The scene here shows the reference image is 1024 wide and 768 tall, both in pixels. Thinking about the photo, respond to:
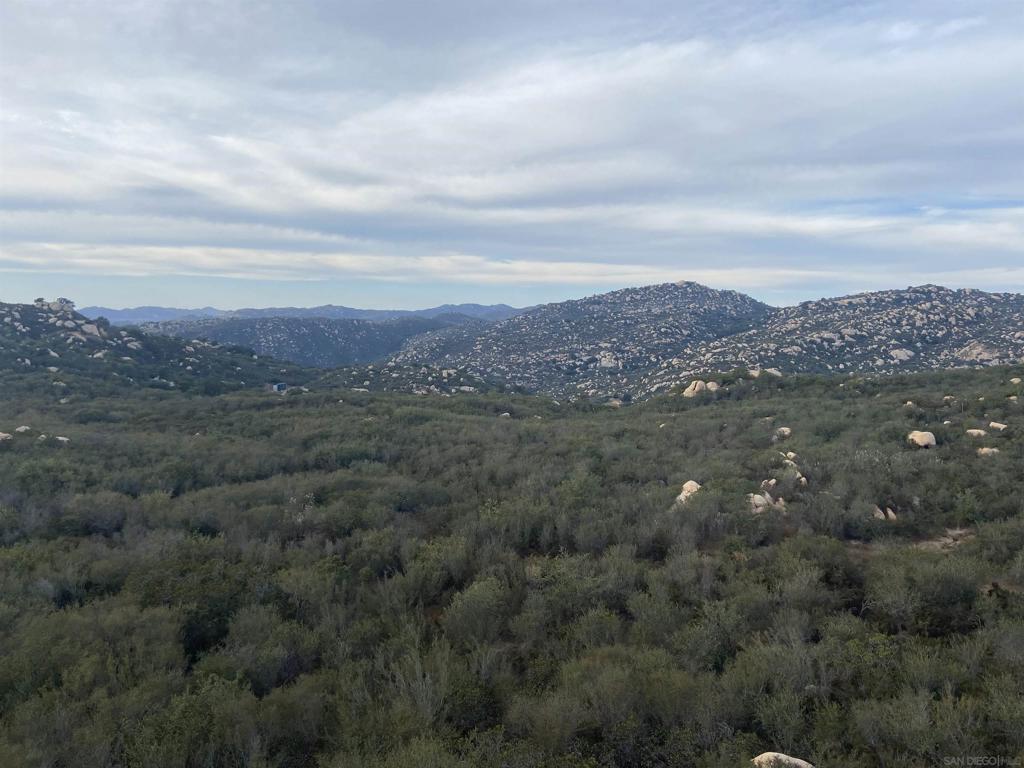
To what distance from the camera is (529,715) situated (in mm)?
6312

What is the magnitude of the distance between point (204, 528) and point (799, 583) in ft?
46.7

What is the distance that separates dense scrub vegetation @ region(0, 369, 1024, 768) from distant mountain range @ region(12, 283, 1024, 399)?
2665cm

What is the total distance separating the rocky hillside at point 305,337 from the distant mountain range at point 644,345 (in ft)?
116

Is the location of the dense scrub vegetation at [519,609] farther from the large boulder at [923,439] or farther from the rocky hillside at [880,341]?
the rocky hillside at [880,341]

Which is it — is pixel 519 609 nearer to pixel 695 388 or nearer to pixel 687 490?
pixel 687 490

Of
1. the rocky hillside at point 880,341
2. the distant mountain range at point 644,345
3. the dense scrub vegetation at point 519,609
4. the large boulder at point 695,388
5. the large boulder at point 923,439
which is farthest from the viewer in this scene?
the rocky hillside at point 880,341

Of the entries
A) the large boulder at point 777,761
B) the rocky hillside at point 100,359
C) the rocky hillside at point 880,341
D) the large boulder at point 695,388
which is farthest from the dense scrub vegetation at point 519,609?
the rocky hillside at point 880,341

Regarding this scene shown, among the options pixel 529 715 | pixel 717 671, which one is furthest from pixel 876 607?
pixel 529 715

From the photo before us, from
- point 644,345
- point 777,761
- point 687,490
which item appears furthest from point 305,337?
point 777,761

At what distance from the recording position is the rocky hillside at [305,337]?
135125 mm

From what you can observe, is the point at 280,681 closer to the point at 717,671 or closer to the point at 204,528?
the point at 717,671

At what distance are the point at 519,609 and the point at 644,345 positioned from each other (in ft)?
262

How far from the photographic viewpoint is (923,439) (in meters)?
17.8

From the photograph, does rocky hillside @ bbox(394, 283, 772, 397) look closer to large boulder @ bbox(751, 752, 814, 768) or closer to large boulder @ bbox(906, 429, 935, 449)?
large boulder @ bbox(906, 429, 935, 449)
